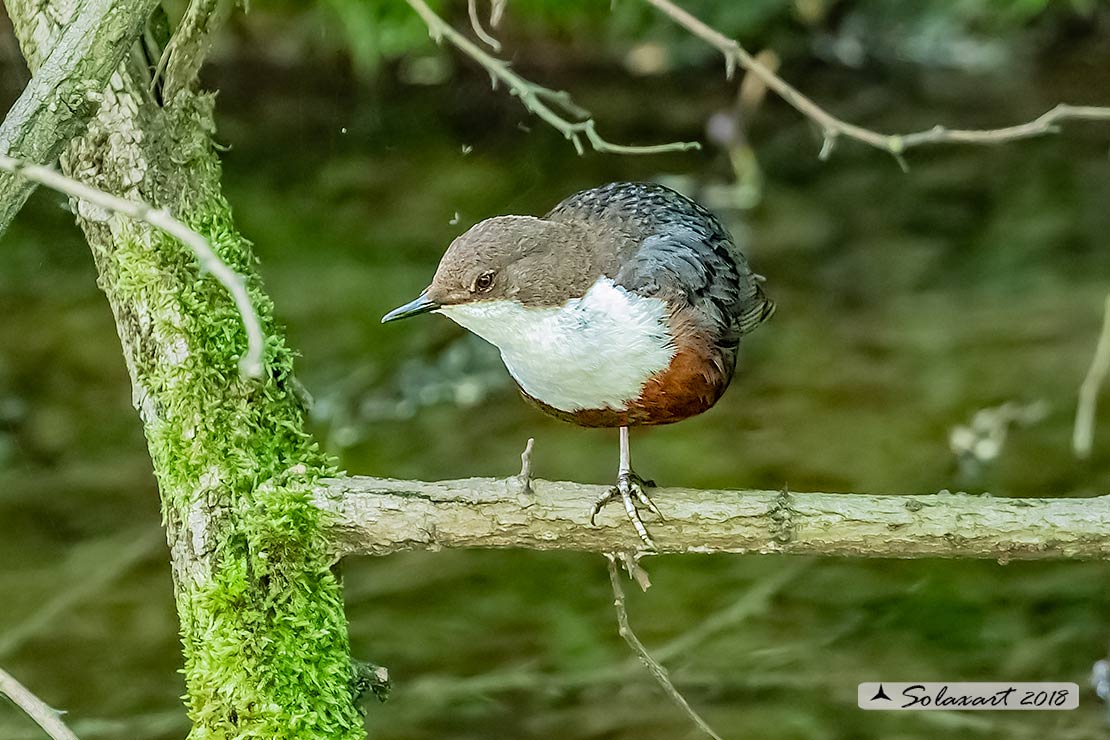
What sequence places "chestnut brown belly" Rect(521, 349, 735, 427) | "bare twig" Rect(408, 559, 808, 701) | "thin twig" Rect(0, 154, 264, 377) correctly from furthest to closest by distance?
"bare twig" Rect(408, 559, 808, 701), "chestnut brown belly" Rect(521, 349, 735, 427), "thin twig" Rect(0, 154, 264, 377)

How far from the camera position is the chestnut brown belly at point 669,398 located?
2193 millimetres

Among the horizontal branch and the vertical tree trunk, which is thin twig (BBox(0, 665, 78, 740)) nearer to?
the vertical tree trunk

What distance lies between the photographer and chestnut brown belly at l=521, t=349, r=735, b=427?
2193 millimetres

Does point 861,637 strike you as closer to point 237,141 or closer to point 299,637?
point 299,637

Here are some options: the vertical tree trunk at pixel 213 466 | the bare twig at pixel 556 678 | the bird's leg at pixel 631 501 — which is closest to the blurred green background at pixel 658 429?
the bare twig at pixel 556 678

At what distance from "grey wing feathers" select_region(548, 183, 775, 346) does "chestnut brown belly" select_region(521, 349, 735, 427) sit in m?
0.10

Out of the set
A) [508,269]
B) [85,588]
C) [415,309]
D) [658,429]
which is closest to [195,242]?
[415,309]

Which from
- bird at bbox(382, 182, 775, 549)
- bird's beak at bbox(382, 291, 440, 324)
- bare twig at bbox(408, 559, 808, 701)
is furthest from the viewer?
bare twig at bbox(408, 559, 808, 701)

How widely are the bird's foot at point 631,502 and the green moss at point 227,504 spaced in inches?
19.1

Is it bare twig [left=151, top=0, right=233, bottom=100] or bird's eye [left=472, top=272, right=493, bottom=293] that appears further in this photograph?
bare twig [left=151, top=0, right=233, bottom=100]

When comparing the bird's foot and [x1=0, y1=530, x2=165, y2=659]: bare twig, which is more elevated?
[x1=0, y1=530, x2=165, y2=659]: bare twig

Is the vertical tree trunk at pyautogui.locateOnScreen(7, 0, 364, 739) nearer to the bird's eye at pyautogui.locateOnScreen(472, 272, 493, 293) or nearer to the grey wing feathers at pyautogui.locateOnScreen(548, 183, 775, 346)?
the bird's eye at pyautogui.locateOnScreen(472, 272, 493, 293)

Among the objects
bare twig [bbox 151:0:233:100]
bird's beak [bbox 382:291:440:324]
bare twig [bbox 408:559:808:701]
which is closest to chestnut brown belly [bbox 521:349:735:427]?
bird's beak [bbox 382:291:440:324]

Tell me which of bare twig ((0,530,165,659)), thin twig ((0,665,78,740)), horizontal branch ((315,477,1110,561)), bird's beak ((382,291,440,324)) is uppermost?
bare twig ((0,530,165,659))
